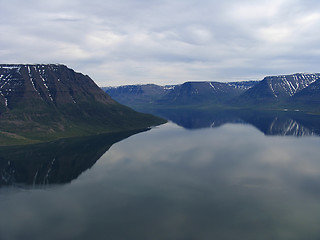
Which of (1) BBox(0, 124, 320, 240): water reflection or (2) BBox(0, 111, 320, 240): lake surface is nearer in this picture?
(1) BBox(0, 124, 320, 240): water reflection

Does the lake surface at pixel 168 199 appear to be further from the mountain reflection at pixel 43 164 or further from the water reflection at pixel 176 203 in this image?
the mountain reflection at pixel 43 164

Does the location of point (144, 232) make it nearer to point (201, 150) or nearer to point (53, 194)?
point (53, 194)

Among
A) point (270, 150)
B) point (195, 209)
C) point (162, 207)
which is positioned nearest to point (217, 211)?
point (195, 209)

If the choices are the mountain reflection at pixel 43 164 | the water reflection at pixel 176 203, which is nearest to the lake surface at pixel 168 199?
the water reflection at pixel 176 203

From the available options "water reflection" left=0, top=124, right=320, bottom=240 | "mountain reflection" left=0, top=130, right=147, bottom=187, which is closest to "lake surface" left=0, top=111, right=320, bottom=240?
"water reflection" left=0, top=124, right=320, bottom=240

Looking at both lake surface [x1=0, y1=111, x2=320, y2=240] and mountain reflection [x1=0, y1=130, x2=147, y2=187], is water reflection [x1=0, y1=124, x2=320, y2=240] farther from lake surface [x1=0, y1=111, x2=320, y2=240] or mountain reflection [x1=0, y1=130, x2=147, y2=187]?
mountain reflection [x1=0, y1=130, x2=147, y2=187]

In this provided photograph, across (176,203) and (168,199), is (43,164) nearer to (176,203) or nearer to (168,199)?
(168,199)

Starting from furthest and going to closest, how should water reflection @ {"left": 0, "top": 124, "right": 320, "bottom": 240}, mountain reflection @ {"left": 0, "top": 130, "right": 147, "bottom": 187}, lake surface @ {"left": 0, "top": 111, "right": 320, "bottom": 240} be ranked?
mountain reflection @ {"left": 0, "top": 130, "right": 147, "bottom": 187} < lake surface @ {"left": 0, "top": 111, "right": 320, "bottom": 240} < water reflection @ {"left": 0, "top": 124, "right": 320, "bottom": 240}

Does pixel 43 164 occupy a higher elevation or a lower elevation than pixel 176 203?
higher

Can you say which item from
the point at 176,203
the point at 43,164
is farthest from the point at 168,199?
the point at 43,164
